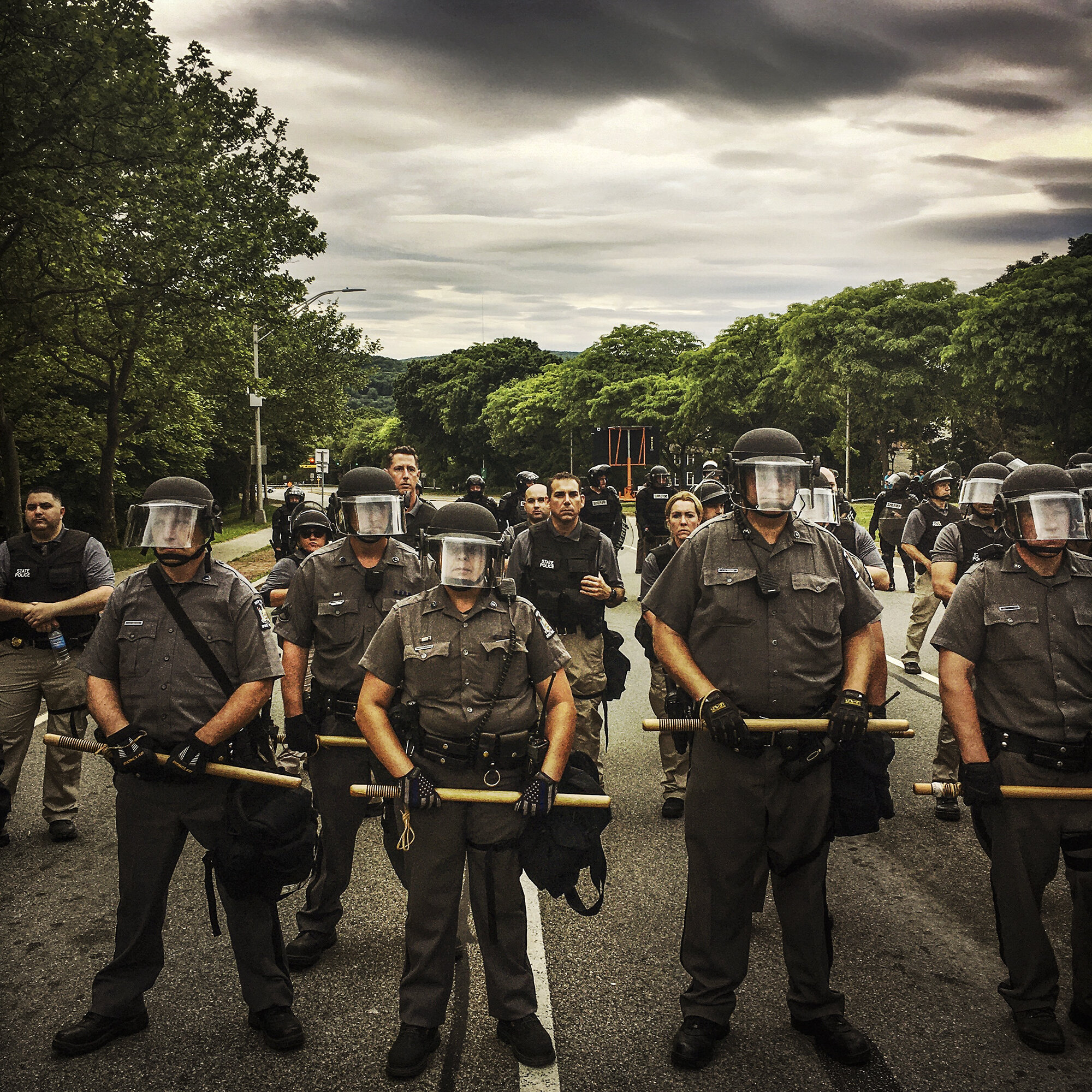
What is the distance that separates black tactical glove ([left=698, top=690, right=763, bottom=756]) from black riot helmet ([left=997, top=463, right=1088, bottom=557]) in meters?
1.38

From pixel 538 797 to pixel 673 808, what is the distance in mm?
2892

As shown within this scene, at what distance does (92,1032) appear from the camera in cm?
379

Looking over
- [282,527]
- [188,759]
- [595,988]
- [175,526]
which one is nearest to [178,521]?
[175,526]

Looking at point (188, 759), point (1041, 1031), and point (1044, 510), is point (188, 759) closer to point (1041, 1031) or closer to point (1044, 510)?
point (1041, 1031)

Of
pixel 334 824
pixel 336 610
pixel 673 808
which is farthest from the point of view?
pixel 673 808

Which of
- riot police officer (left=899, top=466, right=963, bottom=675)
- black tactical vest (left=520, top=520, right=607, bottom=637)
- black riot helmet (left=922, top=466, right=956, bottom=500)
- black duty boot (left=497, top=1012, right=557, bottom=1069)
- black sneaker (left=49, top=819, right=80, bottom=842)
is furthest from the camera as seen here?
black riot helmet (left=922, top=466, right=956, bottom=500)

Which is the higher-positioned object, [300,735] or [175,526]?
[175,526]

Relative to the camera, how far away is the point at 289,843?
12.9 feet

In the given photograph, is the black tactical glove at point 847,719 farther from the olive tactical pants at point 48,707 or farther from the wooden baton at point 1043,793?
the olive tactical pants at point 48,707

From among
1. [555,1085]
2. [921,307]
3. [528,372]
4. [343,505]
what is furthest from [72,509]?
[528,372]

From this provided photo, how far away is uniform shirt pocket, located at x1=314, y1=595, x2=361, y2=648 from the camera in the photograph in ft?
15.8

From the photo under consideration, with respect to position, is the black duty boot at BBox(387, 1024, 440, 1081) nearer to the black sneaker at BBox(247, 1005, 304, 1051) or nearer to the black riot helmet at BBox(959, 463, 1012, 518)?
the black sneaker at BBox(247, 1005, 304, 1051)

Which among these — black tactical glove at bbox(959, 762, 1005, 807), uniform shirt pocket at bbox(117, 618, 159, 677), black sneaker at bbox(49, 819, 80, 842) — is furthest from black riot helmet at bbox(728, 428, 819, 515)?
black sneaker at bbox(49, 819, 80, 842)

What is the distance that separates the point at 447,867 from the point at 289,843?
654 mm
